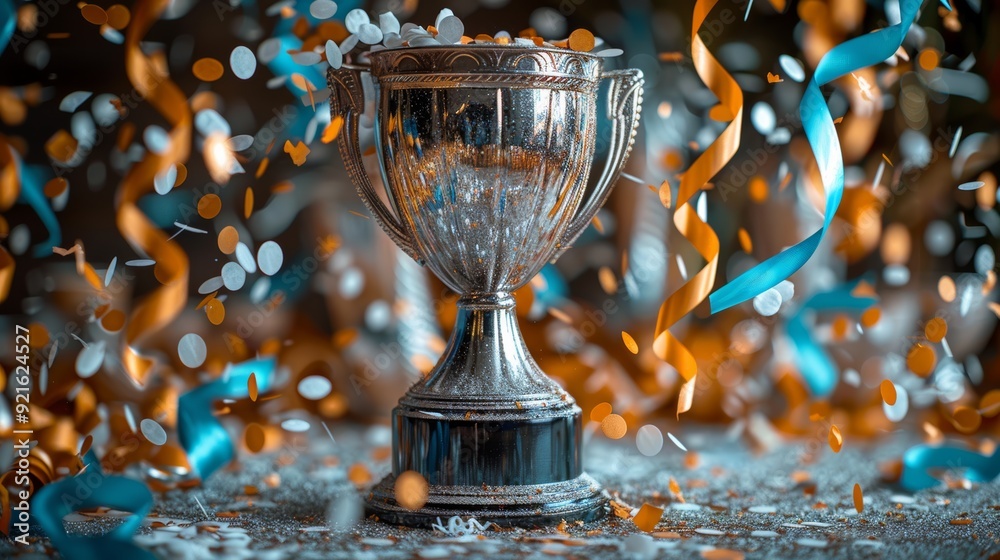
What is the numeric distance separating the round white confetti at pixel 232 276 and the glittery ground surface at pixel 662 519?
0.68 feet

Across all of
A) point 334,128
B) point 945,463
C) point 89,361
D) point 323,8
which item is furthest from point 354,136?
point 945,463

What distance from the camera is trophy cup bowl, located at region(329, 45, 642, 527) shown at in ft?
2.94

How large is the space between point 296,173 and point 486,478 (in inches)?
40.3

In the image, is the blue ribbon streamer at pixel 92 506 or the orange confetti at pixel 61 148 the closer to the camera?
the blue ribbon streamer at pixel 92 506

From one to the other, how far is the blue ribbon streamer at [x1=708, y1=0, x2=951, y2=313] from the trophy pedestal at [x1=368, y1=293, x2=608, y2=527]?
0.60 ft

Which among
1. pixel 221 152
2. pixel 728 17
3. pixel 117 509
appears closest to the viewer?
pixel 117 509

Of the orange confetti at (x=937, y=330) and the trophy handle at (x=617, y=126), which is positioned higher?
the trophy handle at (x=617, y=126)

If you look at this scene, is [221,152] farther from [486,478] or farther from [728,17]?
[728,17]

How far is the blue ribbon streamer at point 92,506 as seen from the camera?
784mm

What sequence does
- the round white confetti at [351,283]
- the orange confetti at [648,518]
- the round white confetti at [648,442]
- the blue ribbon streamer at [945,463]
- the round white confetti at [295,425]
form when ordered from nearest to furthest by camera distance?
the orange confetti at [648,518] → the round white confetti at [295,425] → the blue ribbon streamer at [945,463] → the round white confetti at [648,442] → the round white confetti at [351,283]

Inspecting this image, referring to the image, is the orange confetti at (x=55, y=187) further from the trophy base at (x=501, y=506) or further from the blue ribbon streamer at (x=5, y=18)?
the trophy base at (x=501, y=506)

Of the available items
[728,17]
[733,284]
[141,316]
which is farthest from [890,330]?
[141,316]

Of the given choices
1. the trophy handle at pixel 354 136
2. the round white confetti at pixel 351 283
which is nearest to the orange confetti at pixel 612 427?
the trophy handle at pixel 354 136

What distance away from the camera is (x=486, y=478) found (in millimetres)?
908
